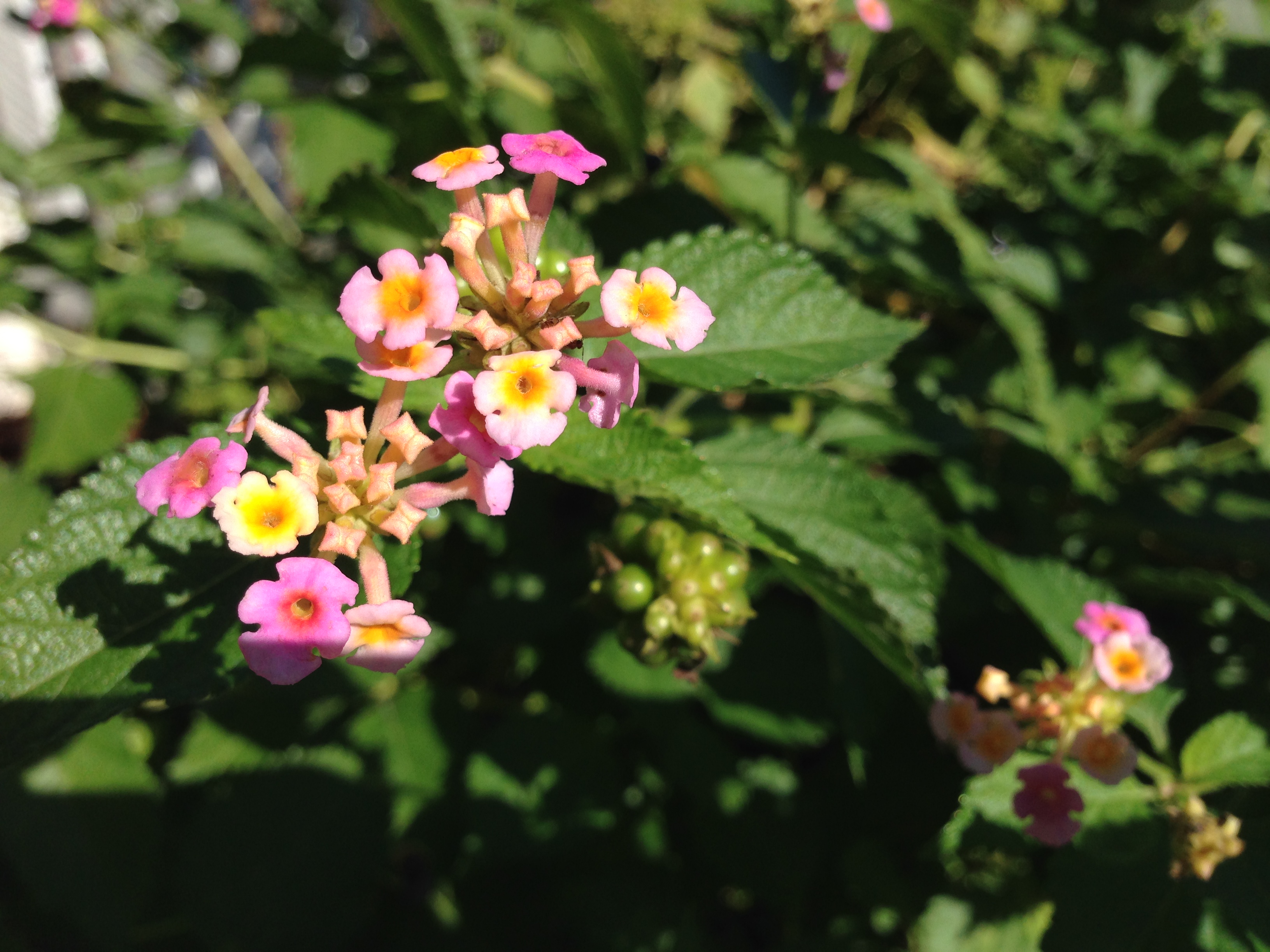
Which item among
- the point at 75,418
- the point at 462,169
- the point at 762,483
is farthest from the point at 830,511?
the point at 75,418

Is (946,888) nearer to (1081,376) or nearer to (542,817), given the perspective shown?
(542,817)

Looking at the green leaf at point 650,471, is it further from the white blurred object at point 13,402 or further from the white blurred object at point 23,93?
the white blurred object at point 23,93

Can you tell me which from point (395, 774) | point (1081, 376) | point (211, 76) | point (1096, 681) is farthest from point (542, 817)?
point (211, 76)

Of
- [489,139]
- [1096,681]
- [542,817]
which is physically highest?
[489,139]

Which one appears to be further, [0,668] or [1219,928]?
[1219,928]

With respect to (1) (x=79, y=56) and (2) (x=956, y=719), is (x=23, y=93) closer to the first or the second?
(1) (x=79, y=56)

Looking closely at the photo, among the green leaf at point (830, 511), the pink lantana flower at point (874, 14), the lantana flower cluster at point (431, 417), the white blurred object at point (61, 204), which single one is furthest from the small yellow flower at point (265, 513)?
the white blurred object at point (61, 204)
